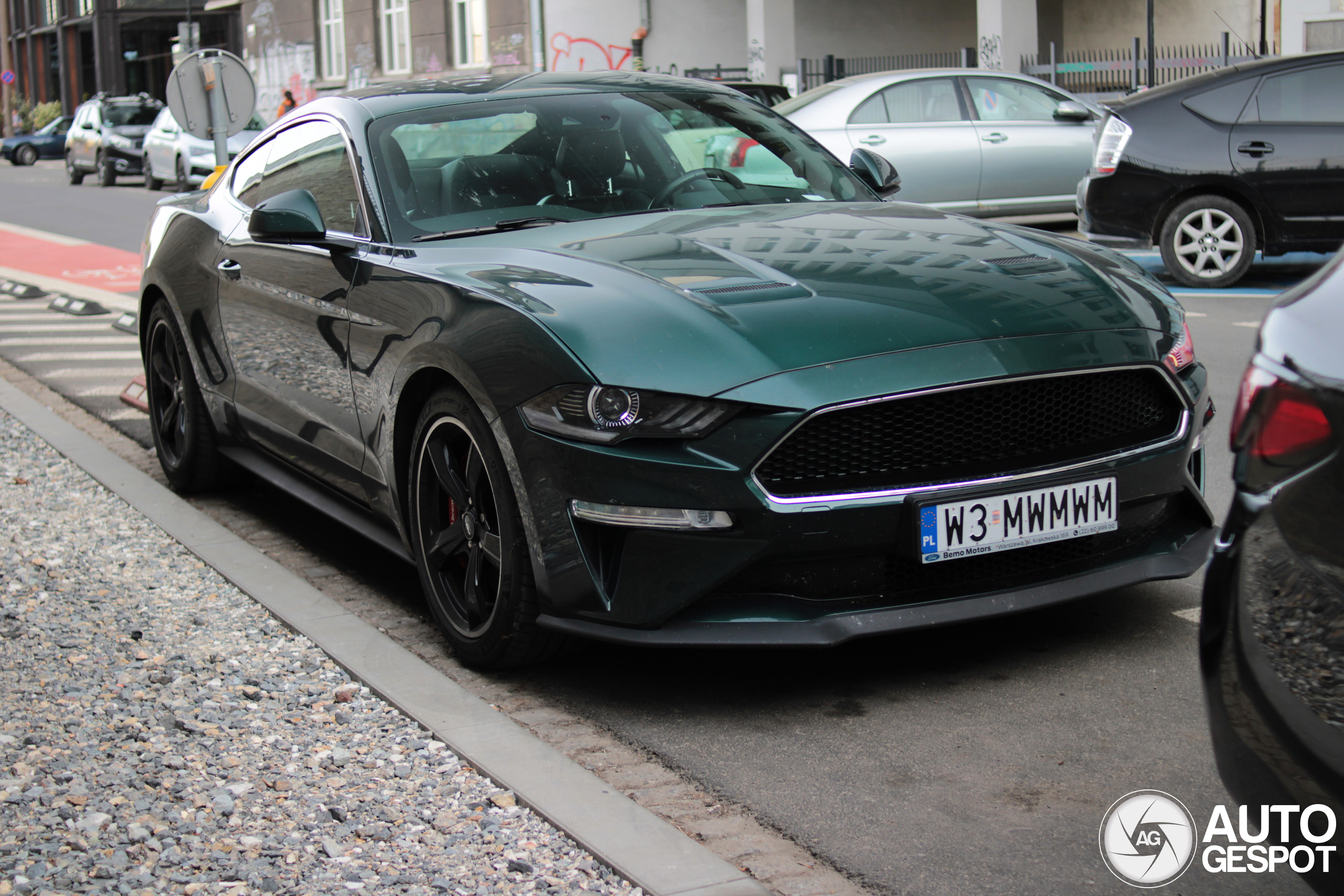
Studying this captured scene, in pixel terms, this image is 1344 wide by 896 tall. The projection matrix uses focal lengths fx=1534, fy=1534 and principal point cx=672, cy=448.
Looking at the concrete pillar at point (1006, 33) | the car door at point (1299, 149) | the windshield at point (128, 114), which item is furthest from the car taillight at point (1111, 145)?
the windshield at point (128, 114)

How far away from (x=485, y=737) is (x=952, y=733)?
1.05m

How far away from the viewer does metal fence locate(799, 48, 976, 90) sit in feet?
86.1

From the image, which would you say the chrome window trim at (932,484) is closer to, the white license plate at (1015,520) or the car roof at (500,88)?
the white license plate at (1015,520)

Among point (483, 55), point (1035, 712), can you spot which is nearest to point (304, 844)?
point (1035, 712)

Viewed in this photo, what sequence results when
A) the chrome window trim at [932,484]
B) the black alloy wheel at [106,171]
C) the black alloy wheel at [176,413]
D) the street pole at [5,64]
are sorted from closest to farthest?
1. the chrome window trim at [932,484]
2. the black alloy wheel at [176,413]
3. the black alloy wheel at [106,171]
4. the street pole at [5,64]

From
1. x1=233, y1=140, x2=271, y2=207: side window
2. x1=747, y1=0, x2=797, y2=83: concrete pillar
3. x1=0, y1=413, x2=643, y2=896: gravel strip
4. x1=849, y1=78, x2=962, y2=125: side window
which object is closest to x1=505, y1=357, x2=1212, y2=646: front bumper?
x1=0, y1=413, x2=643, y2=896: gravel strip

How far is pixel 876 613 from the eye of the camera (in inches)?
134

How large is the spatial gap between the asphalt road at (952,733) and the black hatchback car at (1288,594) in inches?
25.0

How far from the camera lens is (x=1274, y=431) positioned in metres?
2.10

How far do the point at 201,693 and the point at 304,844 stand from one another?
1.02m

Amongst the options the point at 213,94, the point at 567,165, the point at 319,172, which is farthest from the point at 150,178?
the point at 567,165

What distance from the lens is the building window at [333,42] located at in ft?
122

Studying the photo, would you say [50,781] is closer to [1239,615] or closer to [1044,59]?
[1239,615]

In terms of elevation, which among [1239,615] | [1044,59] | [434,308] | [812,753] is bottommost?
[812,753]
